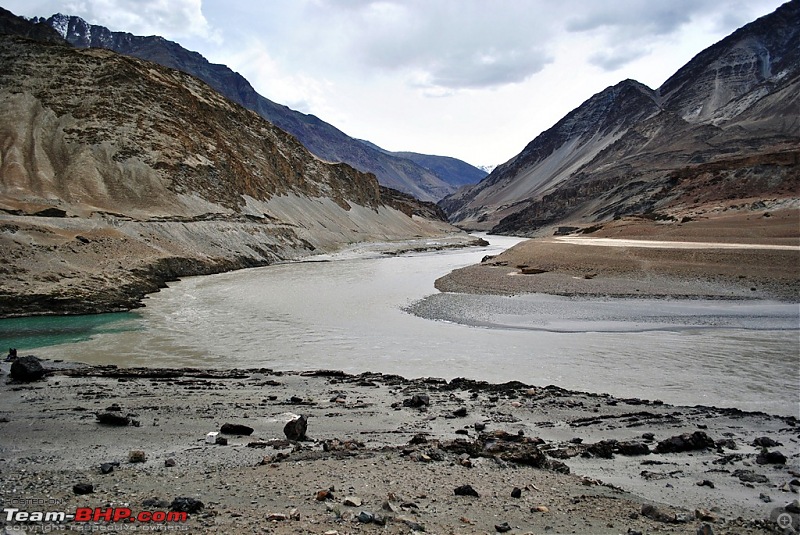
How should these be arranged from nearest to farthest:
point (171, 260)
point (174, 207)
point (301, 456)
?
point (301, 456) < point (171, 260) < point (174, 207)

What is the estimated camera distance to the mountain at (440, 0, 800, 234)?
73.8 m

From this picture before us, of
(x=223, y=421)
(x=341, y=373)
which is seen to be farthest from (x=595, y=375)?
(x=223, y=421)

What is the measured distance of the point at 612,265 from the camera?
30.3 m

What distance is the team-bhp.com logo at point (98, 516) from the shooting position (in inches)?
168

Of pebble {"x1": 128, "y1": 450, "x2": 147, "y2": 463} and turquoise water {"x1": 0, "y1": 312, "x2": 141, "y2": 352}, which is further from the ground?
pebble {"x1": 128, "y1": 450, "x2": 147, "y2": 463}

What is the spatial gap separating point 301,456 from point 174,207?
49.2 meters

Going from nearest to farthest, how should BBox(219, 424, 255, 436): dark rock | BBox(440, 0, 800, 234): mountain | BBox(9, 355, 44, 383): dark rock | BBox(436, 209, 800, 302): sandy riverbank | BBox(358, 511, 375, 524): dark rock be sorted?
BBox(358, 511, 375, 524): dark rock < BBox(219, 424, 255, 436): dark rock < BBox(9, 355, 44, 383): dark rock < BBox(436, 209, 800, 302): sandy riverbank < BBox(440, 0, 800, 234): mountain

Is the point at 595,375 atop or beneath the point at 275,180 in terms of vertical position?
beneath

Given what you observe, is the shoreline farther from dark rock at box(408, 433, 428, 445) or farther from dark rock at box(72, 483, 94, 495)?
dark rock at box(408, 433, 428, 445)

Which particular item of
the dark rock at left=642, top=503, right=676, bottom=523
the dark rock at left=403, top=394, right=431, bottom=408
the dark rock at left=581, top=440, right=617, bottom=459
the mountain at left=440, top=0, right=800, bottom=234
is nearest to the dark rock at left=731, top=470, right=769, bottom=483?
the dark rock at left=581, top=440, right=617, bottom=459

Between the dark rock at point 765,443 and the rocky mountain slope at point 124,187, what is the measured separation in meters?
24.1

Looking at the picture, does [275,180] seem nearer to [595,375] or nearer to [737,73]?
[595,375]

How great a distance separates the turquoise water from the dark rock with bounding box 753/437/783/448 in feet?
61.7

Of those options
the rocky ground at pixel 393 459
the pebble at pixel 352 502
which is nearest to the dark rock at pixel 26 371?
the rocky ground at pixel 393 459
